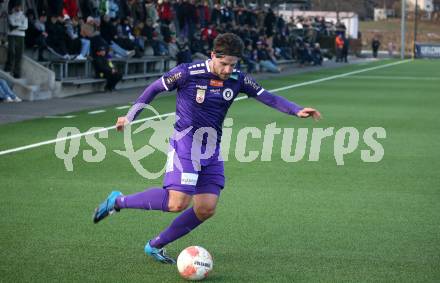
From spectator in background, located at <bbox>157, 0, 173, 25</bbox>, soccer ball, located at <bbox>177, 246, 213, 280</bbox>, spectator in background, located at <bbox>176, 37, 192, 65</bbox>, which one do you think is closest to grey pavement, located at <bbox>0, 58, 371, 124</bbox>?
spectator in background, located at <bbox>176, 37, 192, 65</bbox>

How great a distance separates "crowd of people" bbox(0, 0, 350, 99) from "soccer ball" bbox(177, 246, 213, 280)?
18470 millimetres

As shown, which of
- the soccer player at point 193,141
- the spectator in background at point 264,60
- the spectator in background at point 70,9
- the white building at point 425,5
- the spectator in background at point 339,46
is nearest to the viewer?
the soccer player at point 193,141

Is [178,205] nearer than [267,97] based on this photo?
Yes

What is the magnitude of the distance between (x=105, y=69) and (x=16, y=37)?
4432 mm

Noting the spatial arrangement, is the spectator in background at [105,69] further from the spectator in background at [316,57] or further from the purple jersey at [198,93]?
the spectator in background at [316,57]

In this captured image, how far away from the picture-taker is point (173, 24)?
40.2 m

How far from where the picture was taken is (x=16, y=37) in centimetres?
2594

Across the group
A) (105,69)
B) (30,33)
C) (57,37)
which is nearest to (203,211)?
(30,33)

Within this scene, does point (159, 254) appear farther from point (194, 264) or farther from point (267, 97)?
point (267, 97)

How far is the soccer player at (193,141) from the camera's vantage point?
27.9 ft

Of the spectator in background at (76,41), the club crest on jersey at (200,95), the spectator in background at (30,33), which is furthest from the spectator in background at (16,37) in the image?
the club crest on jersey at (200,95)

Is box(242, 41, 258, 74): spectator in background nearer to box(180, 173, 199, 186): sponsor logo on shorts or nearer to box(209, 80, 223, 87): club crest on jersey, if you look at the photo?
box(209, 80, 223, 87): club crest on jersey

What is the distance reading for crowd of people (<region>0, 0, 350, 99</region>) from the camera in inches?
1105

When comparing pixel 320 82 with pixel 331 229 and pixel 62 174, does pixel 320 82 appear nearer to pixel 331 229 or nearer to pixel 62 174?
pixel 62 174
